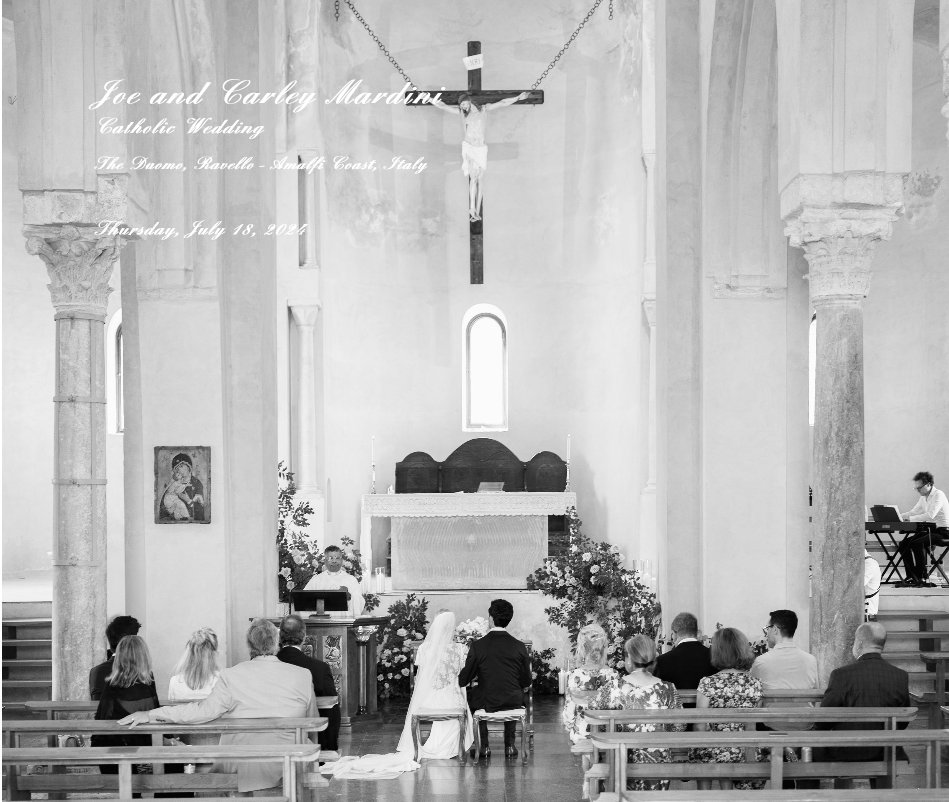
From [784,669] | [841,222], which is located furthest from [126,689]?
[841,222]

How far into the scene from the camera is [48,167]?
26.6 ft

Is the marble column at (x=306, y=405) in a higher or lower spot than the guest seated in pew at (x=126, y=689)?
higher

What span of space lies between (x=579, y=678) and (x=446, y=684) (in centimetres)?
228

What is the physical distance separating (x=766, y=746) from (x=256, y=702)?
106 inches

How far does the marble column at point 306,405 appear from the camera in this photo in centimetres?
1719

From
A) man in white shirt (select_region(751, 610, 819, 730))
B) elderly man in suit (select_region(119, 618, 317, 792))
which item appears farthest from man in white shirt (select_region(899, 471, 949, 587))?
elderly man in suit (select_region(119, 618, 317, 792))

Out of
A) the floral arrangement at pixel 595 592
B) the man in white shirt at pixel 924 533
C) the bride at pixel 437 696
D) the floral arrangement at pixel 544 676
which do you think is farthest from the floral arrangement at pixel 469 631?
the man in white shirt at pixel 924 533

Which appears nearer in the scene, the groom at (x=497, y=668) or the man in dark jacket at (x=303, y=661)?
the man in dark jacket at (x=303, y=661)

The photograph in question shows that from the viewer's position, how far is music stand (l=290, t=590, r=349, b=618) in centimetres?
1151

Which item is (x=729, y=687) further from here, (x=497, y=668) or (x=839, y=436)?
(x=497, y=668)

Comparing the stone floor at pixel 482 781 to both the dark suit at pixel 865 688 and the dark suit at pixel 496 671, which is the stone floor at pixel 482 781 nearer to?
the dark suit at pixel 496 671

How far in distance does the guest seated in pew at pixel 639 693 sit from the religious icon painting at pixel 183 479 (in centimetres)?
473

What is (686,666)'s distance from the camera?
786cm

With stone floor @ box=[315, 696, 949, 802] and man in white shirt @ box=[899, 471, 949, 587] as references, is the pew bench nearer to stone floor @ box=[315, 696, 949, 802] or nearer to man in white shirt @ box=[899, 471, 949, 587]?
stone floor @ box=[315, 696, 949, 802]
